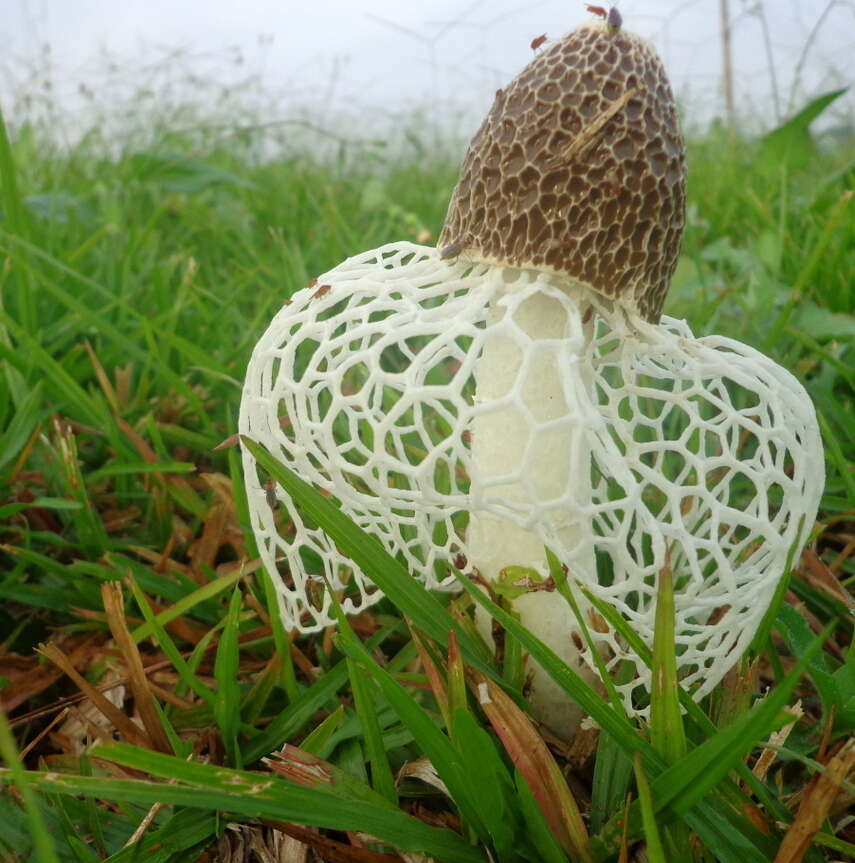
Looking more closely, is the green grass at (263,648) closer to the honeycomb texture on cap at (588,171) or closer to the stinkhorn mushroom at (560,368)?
the stinkhorn mushroom at (560,368)

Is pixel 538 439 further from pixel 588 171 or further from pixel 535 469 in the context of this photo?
pixel 588 171

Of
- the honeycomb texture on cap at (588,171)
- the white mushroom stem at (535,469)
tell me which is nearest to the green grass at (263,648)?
the white mushroom stem at (535,469)

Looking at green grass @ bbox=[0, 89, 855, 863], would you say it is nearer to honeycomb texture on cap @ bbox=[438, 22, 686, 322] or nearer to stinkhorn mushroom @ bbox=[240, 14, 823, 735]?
stinkhorn mushroom @ bbox=[240, 14, 823, 735]

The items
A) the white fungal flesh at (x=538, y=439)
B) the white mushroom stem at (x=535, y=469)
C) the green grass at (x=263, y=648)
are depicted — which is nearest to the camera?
the green grass at (x=263, y=648)

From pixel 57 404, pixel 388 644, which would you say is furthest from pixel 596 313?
pixel 57 404

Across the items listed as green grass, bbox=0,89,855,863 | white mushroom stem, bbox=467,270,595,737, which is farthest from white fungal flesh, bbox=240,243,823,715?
green grass, bbox=0,89,855,863

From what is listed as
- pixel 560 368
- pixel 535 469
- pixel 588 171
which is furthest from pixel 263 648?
pixel 588 171
